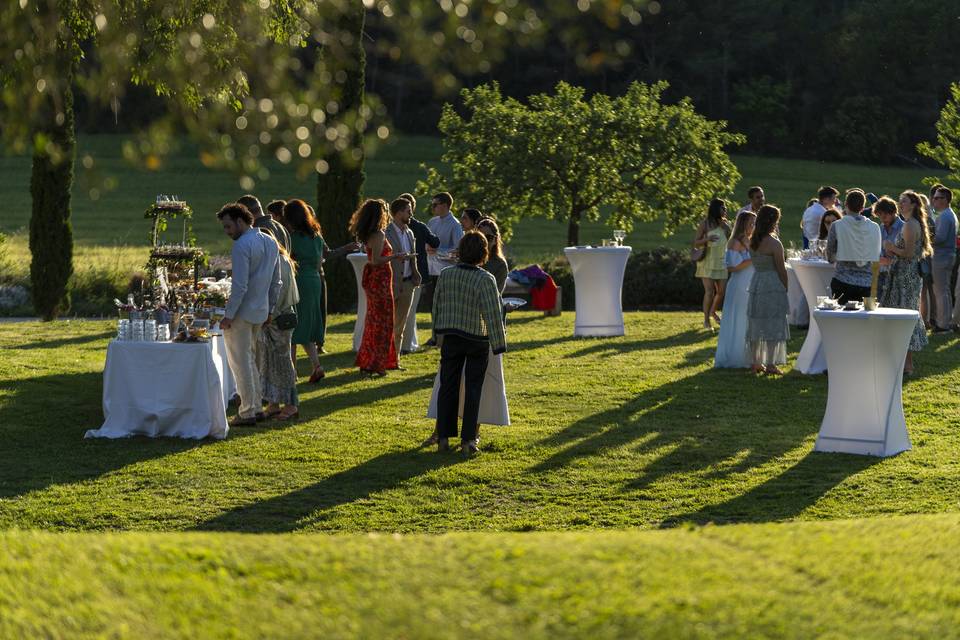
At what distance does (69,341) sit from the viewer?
2003 cm

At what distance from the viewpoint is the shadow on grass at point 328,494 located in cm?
952

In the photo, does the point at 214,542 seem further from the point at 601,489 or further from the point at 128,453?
the point at 128,453

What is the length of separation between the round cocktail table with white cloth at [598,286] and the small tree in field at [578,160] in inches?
309

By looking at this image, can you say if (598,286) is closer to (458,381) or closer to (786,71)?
(458,381)

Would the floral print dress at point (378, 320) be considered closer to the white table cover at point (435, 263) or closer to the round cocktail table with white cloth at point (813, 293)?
the white table cover at point (435, 263)

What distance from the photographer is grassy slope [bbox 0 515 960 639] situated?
20.4 ft

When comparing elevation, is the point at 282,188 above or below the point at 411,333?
above

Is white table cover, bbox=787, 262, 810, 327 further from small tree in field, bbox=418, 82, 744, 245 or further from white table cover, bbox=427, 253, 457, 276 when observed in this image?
small tree in field, bbox=418, 82, 744, 245

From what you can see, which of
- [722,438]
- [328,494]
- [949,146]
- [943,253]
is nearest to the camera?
[328,494]

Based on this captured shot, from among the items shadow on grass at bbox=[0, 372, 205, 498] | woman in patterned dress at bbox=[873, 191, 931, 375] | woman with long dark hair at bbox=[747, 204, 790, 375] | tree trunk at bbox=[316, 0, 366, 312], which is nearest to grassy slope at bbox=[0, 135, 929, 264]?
tree trunk at bbox=[316, 0, 366, 312]

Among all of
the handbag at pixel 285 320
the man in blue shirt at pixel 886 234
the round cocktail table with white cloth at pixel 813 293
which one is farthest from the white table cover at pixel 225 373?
the man in blue shirt at pixel 886 234

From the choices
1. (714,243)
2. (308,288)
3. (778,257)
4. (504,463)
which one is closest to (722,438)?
(504,463)

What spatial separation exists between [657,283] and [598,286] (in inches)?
252

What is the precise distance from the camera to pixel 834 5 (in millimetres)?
80125
